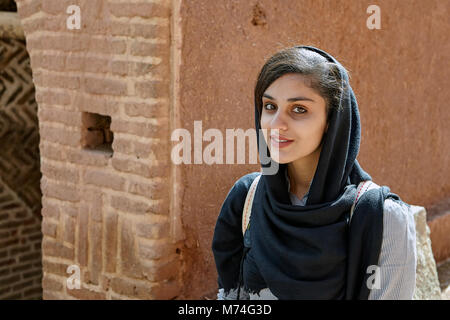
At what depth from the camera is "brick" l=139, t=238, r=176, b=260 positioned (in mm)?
3166

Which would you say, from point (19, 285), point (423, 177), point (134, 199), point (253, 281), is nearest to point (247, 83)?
point (134, 199)

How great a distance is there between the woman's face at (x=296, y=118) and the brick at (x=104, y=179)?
1.44 metres

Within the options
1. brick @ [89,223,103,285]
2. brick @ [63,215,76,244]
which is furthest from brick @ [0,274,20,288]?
brick @ [89,223,103,285]

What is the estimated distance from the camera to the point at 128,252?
327 centimetres

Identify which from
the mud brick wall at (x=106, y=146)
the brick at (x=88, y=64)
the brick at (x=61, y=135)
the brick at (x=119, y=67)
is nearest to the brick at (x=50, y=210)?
the mud brick wall at (x=106, y=146)

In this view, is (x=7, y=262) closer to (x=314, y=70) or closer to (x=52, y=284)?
(x=52, y=284)

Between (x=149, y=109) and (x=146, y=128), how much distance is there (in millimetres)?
104

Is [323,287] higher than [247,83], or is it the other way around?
[247,83]

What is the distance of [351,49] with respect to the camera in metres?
4.32

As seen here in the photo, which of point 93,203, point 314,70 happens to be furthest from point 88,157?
point 314,70

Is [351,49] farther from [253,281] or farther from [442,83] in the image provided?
[253,281]

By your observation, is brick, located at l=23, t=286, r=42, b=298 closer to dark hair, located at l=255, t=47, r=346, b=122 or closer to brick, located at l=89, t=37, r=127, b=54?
brick, located at l=89, t=37, r=127, b=54

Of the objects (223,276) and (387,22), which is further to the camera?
(387,22)
